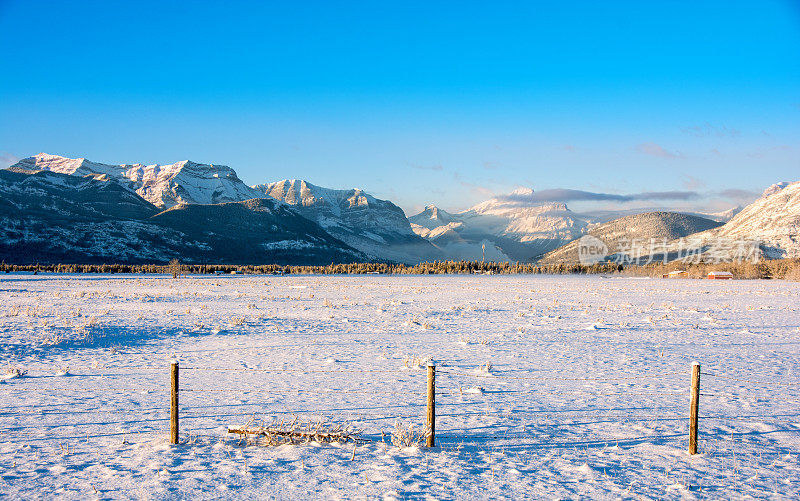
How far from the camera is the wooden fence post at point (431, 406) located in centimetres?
750

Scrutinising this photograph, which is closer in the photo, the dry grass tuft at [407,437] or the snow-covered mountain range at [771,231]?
the dry grass tuft at [407,437]

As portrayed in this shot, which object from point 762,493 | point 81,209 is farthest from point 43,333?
point 81,209

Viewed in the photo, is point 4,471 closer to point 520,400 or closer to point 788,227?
point 520,400

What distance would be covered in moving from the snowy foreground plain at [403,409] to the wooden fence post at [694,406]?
176mm

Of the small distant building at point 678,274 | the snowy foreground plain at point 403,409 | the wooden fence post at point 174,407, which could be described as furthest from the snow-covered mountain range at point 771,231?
the wooden fence post at point 174,407

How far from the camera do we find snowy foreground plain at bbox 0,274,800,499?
260 inches

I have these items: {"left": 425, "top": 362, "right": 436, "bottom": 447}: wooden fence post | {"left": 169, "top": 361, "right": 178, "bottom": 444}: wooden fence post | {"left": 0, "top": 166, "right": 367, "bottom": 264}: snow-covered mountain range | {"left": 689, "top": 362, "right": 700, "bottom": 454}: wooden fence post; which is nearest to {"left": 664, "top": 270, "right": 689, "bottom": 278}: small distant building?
{"left": 689, "top": 362, "right": 700, "bottom": 454}: wooden fence post

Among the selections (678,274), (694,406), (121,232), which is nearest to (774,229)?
(678,274)

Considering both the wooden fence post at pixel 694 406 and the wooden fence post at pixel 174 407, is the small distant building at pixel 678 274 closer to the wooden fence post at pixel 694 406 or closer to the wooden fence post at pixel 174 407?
the wooden fence post at pixel 694 406

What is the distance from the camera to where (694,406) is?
7246 millimetres

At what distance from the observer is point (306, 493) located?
20.7 feet

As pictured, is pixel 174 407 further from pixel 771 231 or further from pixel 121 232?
pixel 771 231

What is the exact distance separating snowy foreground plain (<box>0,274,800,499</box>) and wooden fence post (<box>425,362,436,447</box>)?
259 mm

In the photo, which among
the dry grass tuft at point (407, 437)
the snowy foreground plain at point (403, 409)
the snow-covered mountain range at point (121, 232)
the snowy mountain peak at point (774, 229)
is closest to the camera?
the snowy foreground plain at point (403, 409)
